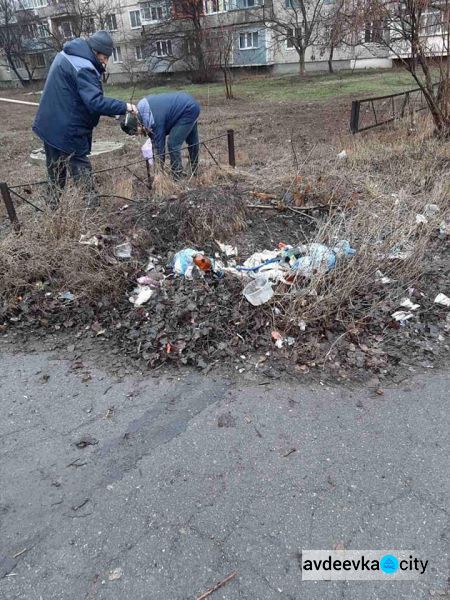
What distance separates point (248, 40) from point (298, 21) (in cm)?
550

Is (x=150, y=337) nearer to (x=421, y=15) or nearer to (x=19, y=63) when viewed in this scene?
(x=421, y=15)

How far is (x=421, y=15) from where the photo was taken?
24.5ft

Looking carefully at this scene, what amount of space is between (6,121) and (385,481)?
1900cm

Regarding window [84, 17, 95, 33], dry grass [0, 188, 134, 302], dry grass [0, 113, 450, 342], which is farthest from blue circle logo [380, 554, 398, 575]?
window [84, 17, 95, 33]

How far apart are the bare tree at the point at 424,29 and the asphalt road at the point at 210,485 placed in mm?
7140

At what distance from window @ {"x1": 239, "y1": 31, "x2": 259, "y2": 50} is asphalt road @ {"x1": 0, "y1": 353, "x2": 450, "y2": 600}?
113 ft

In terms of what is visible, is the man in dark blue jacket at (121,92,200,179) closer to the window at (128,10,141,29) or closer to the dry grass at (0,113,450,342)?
the dry grass at (0,113,450,342)

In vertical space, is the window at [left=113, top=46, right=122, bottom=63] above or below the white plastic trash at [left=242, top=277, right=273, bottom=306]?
above

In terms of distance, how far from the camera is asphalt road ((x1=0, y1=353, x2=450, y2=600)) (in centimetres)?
167

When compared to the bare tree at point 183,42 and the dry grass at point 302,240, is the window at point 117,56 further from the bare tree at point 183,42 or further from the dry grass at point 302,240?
the dry grass at point 302,240

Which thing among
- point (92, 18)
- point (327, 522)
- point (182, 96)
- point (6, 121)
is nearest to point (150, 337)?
point (327, 522)

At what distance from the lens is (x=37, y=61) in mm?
40438

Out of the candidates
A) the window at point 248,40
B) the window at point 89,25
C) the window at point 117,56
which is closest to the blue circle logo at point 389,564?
the window at point 248,40

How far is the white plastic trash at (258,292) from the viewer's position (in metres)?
3.07
